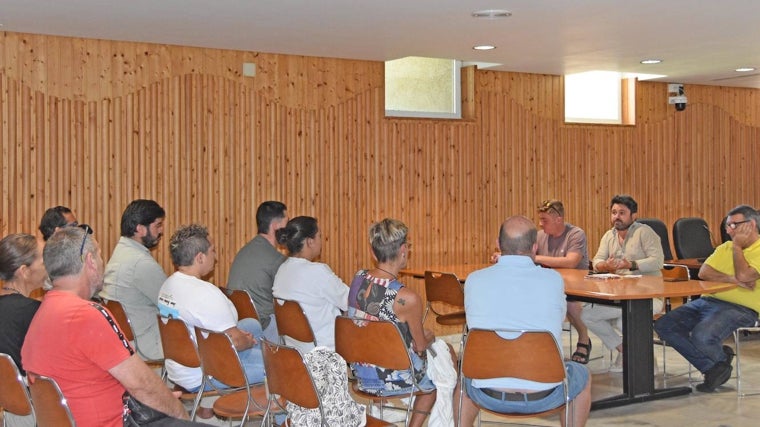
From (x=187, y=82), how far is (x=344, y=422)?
195 inches

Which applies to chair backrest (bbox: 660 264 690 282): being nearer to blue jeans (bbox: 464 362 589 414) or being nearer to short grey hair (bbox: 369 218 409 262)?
blue jeans (bbox: 464 362 589 414)

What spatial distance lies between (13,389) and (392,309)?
1932mm

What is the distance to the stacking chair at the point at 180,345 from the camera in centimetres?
484

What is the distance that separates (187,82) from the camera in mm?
8422

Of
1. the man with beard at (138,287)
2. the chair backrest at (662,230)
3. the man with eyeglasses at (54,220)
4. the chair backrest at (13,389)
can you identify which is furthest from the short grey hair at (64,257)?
the chair backrest at (662,230)

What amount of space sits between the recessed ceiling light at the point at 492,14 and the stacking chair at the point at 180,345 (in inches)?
132

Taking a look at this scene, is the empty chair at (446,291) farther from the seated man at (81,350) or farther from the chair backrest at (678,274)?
the seated man at (81,350)

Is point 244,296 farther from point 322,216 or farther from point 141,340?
point 322,216

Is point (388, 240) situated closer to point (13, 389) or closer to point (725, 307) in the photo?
point (13, 389)

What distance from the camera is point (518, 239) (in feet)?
15.4

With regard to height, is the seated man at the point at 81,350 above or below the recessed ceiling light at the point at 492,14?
below

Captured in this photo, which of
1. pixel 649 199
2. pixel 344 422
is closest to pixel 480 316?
pixel 344 422

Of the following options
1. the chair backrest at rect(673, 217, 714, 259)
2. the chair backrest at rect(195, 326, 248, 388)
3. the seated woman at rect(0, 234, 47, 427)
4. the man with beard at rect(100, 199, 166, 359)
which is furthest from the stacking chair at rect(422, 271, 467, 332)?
the chair backrest at rect(673, 217, 714, 259)

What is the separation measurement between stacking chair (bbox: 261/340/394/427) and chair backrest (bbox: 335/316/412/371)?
643 mm
